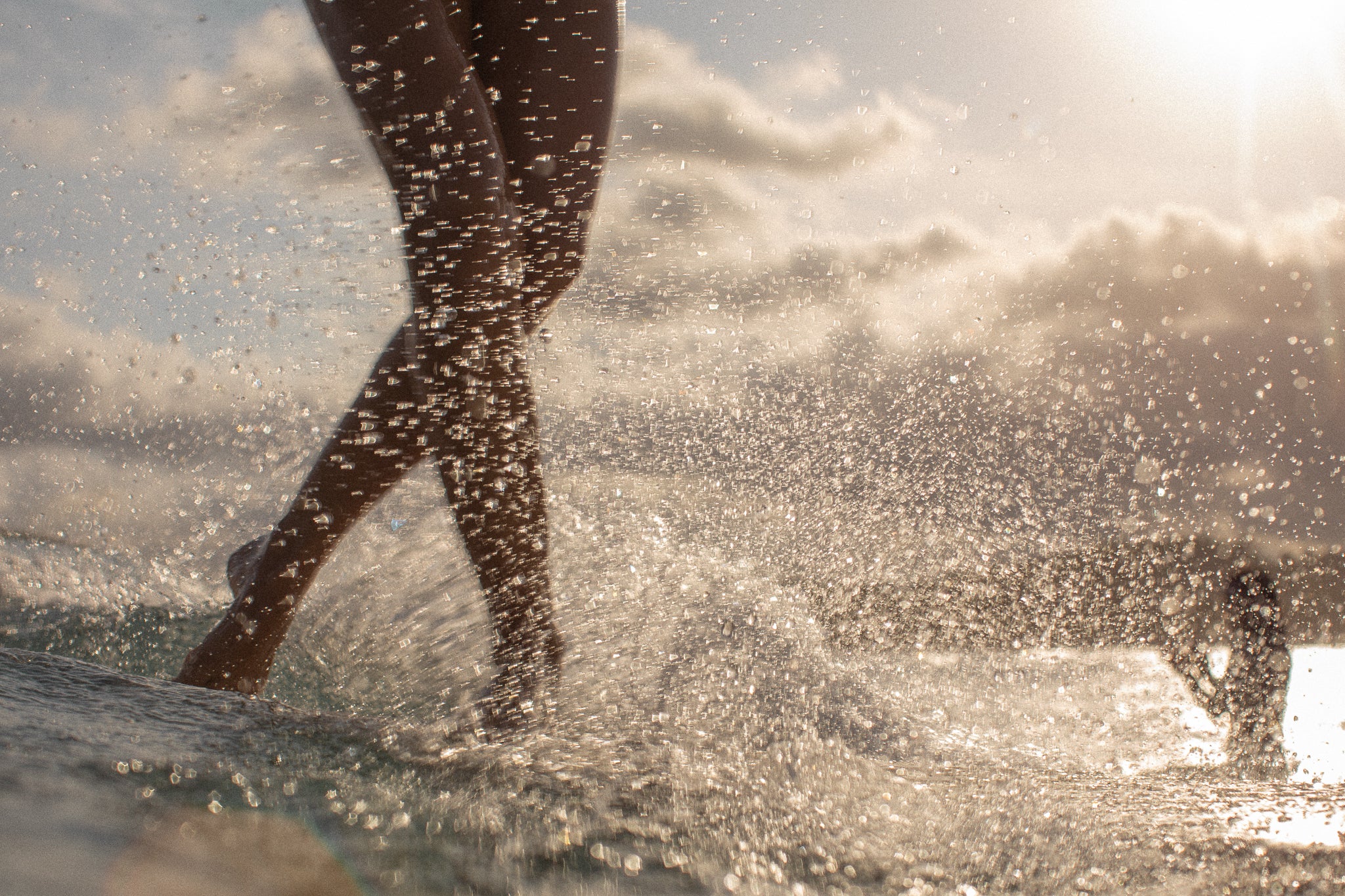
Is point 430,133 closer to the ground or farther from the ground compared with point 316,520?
farther from the ground

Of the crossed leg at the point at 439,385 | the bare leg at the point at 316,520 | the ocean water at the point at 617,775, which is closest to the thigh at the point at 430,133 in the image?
the crossed leg at the point at 439,385

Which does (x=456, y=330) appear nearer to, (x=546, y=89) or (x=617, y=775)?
(x=546, y=89)

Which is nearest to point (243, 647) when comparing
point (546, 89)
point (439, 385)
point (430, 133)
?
point (439, 385)

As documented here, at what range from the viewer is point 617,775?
0.46 m

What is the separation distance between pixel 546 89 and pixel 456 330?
35 centimetres

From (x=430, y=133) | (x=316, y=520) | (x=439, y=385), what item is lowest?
(x=316, y=520)

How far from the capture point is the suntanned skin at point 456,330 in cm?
85

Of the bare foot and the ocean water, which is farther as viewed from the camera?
the bare foot

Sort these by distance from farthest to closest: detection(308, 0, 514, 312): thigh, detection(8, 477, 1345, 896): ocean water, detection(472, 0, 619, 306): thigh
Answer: detection(472, 0, 619, 306): thigh
detection(308, 0, 514, 312): thigh
detection(8, 477, 1345, 896): ocean water

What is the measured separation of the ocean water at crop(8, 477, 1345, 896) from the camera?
1.03 feet

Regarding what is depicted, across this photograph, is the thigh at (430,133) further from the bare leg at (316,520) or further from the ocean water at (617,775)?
the ocean water at (617,775)

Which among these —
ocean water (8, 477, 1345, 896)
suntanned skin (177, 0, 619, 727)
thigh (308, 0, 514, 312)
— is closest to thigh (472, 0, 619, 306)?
suntanned skin (177, 0, 619, 727)

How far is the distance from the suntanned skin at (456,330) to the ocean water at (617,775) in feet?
0.29

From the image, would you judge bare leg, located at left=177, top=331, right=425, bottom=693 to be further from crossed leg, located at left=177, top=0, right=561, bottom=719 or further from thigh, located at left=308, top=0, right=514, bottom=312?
thigh, located at left=308, top=0, right=514, bottom=312
